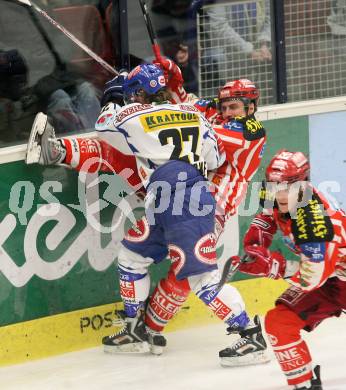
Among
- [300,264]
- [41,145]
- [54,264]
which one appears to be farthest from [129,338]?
[300,264]

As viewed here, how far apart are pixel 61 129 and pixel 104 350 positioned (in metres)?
1.20

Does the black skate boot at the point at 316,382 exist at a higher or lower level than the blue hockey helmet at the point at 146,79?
lower

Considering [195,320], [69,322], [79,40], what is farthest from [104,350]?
[79,40]

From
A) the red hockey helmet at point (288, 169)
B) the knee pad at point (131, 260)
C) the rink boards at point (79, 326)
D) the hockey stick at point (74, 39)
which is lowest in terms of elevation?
the rink boards at point (79, 326)

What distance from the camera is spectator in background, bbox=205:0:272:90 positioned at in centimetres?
715

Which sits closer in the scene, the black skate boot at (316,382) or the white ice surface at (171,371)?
the black skate boot at (316,382)

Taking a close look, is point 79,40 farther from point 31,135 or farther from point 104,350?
point 104,350

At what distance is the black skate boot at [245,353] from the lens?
6277 millimetres

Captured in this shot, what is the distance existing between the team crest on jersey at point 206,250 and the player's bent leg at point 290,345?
2.49 ft

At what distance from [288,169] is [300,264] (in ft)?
1.35

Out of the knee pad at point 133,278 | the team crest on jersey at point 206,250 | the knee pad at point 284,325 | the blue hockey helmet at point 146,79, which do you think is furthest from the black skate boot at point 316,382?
the blue hockey helmet at point 146,79

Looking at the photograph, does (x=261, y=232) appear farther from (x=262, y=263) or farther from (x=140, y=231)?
(x=140, y=231)

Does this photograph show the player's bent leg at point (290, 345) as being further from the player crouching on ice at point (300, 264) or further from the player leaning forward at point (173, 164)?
the player leaning forward at point (173, 164)

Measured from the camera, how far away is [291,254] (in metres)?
7.32
